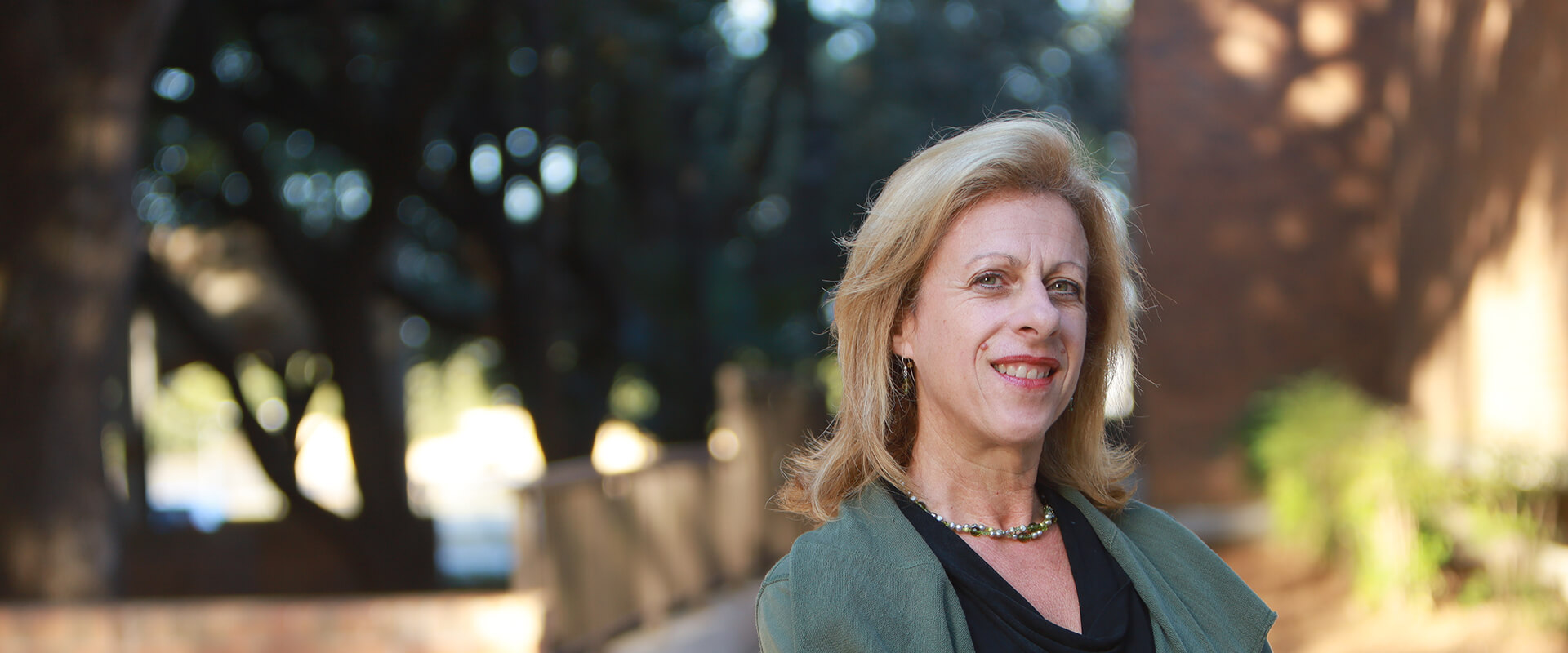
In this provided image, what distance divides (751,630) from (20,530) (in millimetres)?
4173

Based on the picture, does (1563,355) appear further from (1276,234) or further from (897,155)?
(897,155)

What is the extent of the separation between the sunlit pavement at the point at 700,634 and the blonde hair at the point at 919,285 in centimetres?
586

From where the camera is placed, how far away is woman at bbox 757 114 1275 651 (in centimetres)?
171

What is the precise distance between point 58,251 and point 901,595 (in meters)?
6.53

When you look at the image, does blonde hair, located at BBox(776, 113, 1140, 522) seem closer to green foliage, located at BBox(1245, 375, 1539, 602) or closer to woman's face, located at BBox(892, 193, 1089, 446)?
woman's face, located at BBox(892, 193, 1089, 446)

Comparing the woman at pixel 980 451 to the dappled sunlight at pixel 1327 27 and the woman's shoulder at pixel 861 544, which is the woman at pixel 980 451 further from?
the dappled sunlight at pixel 1327 27

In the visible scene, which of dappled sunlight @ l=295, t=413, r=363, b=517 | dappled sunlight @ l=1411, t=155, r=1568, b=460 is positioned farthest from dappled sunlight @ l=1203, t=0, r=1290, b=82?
dappled sunlight @ l=295, t=413, r=363, b=517

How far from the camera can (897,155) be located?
16766 millimetres

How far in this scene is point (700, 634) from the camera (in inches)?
331

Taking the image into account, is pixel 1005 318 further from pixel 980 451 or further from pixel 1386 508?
pixel 1386 508

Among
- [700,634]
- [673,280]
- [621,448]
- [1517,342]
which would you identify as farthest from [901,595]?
[621,448]

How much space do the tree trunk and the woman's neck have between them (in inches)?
249

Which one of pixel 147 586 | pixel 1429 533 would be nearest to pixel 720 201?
pixel 147 586

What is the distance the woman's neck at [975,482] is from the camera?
6.22ft
